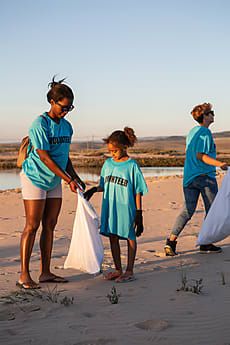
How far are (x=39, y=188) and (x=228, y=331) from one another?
7.16 ft

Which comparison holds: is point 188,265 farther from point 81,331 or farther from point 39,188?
point 81,331

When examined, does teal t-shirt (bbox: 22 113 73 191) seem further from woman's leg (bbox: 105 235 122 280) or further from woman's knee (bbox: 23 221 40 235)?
woman's leg (bbox: 105 235 122 280)

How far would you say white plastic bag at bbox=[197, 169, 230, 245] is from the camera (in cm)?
579

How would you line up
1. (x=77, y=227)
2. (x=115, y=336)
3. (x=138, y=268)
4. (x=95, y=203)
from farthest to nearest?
(x=95, y=203), (x=138, y=268), (x=77, y=227), (x=115, y=336)

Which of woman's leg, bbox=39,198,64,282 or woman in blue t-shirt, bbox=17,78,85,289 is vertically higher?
woman in blue t-shirt, bbox=17,78,85,289

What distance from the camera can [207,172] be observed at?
20.9ft

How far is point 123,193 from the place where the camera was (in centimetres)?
505

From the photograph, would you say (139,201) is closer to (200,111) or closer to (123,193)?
→ (123,193)

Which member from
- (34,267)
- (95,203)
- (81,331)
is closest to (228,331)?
(81,331)

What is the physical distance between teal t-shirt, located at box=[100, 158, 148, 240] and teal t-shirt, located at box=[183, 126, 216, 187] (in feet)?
4.82

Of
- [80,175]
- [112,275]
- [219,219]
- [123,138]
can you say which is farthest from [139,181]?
[80,175]

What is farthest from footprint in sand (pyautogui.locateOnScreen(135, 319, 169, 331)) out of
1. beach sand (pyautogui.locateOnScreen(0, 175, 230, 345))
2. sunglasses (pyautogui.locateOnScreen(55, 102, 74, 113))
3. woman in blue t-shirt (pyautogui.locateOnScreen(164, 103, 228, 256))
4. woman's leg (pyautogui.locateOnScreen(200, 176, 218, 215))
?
woman's leg (pyautogui.locateOnScreen(200, 176, 218, 215))

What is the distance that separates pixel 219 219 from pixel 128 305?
2096mm

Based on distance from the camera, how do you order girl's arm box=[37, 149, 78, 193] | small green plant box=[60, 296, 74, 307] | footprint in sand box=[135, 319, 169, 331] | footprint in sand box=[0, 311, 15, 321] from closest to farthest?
1. footprint in sand box=[135, 319, 169, 331]
2. footprint in sand box=[0, 311, 15, 321]
3. small green plant box=[60, 296, 74, 307]
4. girl's arm box=[37, 149, 78, 193]
